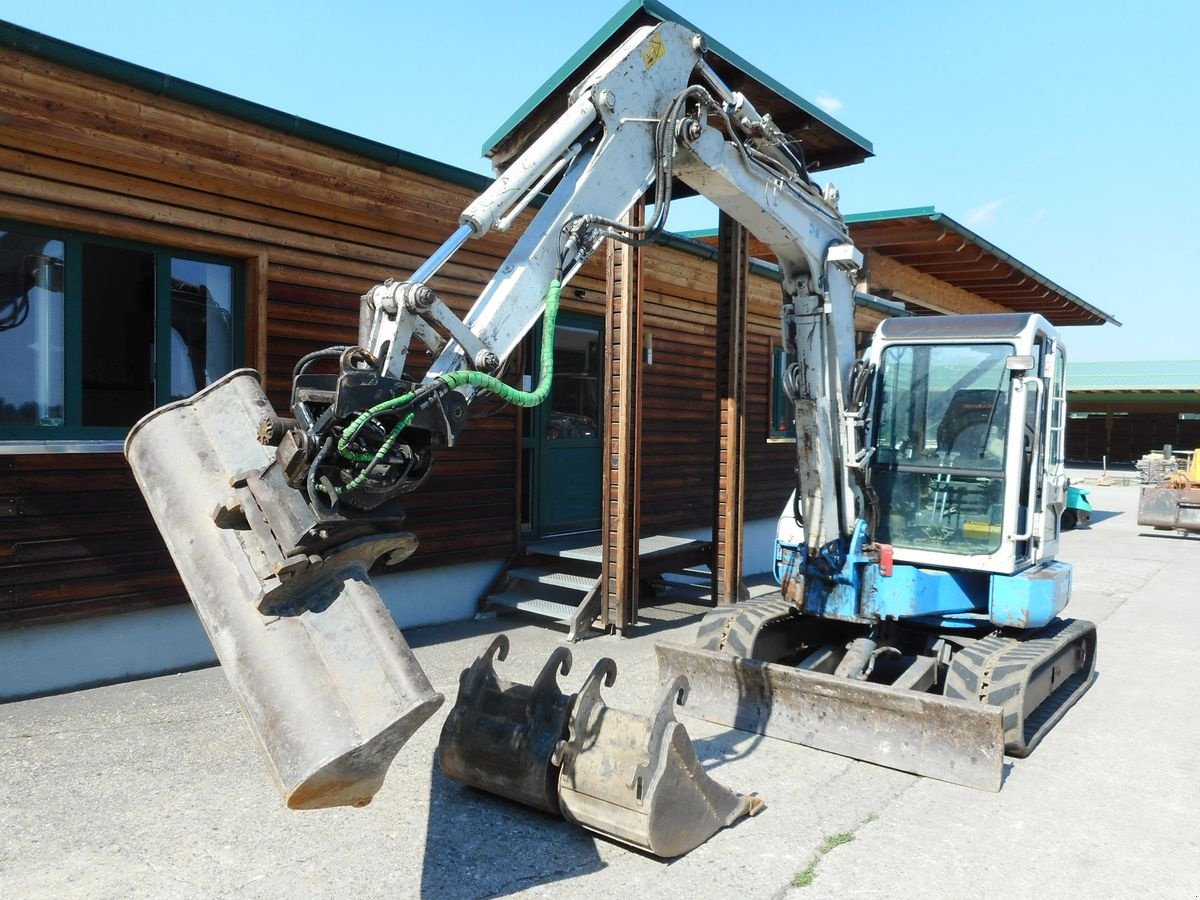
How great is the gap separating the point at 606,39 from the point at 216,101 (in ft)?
9.52

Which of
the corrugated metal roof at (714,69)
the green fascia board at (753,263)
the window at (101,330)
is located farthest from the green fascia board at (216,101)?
the green fascia board at (753,263)

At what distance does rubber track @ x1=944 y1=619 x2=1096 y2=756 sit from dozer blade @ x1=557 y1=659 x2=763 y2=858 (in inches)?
62.4

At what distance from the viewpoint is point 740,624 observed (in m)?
5.40

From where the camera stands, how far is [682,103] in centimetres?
406

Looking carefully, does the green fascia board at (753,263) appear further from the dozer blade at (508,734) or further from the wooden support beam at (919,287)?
the dozer blade at (508,734)

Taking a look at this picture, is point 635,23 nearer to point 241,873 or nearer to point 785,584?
point 785,584

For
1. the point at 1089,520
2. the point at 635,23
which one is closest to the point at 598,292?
the point at 635,23

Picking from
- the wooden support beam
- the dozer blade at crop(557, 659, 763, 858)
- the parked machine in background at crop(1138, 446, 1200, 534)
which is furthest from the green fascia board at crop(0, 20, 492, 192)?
the parked machine in background at crop(1138, 446, 1200, 534)

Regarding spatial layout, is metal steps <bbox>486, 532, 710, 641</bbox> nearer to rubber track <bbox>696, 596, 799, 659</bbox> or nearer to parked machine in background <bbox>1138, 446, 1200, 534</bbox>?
rubber track <bbox>696, 596, 799, 659</bbox>

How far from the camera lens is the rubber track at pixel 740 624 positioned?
209 inches

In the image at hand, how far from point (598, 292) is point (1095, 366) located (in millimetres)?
38941

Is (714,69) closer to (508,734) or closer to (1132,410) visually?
(508,734)

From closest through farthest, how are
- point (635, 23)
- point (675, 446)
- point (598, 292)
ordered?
point (635, 23) < point (598, 292) < point (675, 446)

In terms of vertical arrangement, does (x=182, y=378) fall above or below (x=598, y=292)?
below
